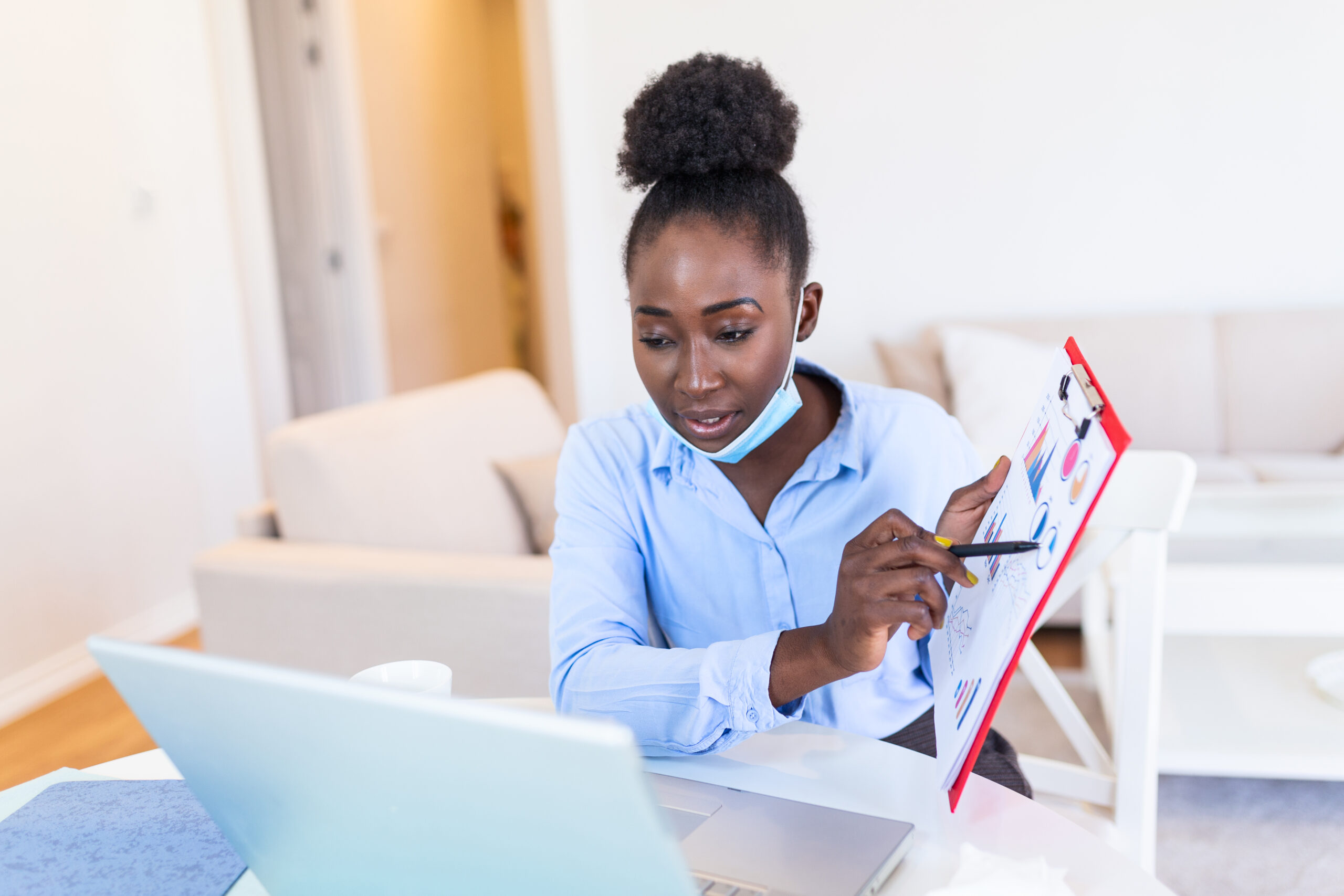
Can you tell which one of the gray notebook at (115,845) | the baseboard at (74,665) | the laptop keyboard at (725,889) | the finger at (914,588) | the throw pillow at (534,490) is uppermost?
the finger at (914,588)

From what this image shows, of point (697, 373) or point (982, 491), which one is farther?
point (697, 373)

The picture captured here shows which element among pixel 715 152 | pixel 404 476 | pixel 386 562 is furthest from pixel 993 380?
pixel 715 152

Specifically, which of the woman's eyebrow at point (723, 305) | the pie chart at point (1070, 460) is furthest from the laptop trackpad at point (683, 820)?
the woman's eyebrow at point (723, 305)

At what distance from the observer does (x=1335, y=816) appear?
188cm

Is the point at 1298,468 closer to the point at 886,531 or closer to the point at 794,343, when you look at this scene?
the point at 794,343

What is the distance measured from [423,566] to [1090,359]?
2.12 meters

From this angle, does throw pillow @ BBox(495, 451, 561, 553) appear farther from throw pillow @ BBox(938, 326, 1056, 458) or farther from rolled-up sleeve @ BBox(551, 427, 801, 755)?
throw pillow @ BBox(938, 326, 1056, 458)

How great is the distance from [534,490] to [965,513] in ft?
4.64

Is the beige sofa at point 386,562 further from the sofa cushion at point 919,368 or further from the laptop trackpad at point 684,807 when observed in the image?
the sofa cushion at point 919,368

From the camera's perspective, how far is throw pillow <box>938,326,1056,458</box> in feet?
9.36

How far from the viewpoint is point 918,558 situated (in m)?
0.74

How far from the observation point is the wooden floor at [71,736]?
2.32 meters

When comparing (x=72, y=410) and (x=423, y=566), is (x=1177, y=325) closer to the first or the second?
(x=423, y=566)

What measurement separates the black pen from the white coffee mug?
1.22 ft
